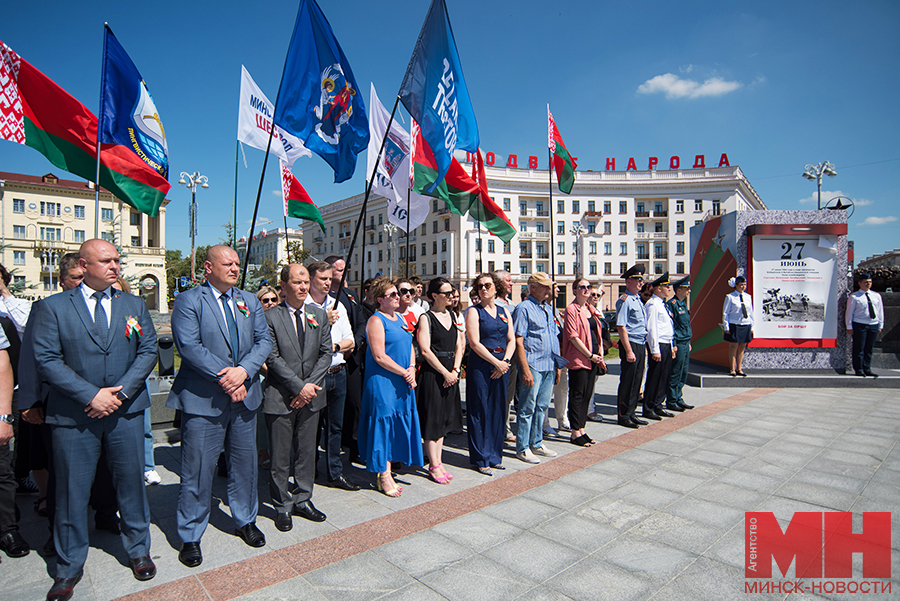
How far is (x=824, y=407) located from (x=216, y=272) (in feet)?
28.6

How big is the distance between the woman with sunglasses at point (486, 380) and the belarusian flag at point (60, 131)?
13.1 ft

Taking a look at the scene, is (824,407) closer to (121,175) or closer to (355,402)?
(355,402)

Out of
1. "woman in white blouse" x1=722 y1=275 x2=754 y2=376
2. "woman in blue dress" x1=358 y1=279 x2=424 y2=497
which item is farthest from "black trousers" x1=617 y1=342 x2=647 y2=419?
"woman in white blouse" x1=722 y1=275 x2=754 y2=376

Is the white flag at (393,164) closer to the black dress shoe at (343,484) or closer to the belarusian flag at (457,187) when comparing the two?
the belarusian flag at (457,187)

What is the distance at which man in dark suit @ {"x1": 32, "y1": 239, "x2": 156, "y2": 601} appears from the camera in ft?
9.18

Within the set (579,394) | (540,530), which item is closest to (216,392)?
(540,530)

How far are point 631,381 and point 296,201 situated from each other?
19.5 feet

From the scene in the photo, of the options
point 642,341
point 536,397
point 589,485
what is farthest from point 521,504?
point 642,341

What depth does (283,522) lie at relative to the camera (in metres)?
3.58

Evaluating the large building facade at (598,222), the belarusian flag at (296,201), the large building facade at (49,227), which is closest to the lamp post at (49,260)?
the large building facade at (49,227)

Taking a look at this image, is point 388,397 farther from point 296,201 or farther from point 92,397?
point 296,201

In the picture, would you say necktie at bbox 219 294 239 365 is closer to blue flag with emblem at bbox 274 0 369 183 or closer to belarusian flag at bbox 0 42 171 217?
blue flag with emblem at bbox 274 0 369 183

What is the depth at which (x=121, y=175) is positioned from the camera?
17.8 ft

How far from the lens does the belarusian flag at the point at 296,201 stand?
320 inches
